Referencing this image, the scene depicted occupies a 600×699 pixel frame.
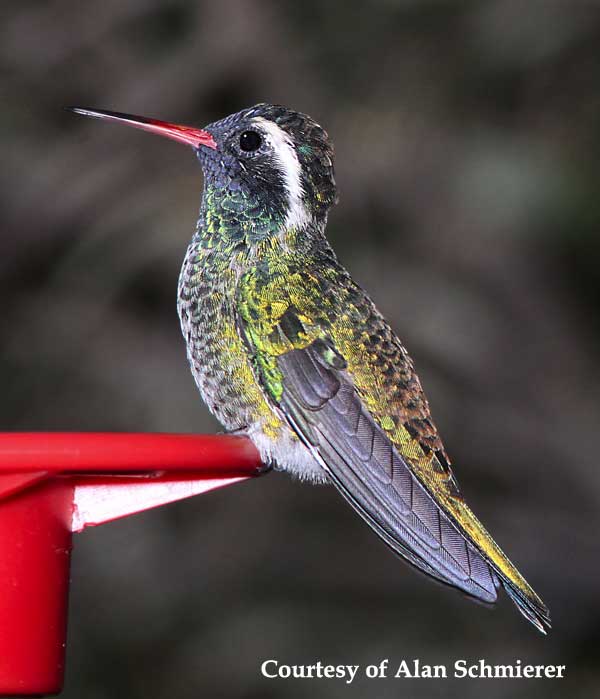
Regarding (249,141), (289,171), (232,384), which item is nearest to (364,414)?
(232,384)

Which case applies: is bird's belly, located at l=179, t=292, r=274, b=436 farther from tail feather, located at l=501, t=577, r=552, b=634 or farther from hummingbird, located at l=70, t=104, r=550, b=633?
tail feather, located at l=501, t=577, r=552, b=634

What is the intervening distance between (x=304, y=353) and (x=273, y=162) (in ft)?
2.00

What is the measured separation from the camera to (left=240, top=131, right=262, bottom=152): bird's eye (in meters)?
Answer: 3.29

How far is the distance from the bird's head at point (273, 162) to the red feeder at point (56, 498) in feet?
3.79

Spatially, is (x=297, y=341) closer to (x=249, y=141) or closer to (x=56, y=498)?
(x=249, y=141)

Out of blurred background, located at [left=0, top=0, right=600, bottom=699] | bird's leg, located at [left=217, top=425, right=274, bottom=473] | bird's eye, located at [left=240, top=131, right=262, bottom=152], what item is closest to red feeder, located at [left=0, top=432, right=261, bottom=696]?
bird's leg, located at [left=217, top=425, right=274, bottom=473]

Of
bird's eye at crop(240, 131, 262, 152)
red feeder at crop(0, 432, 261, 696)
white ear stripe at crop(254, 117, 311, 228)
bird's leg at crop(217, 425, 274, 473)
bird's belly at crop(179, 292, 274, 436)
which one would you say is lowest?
red feeder at crop(0, 432, 261, 696)

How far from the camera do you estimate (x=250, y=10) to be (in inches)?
198

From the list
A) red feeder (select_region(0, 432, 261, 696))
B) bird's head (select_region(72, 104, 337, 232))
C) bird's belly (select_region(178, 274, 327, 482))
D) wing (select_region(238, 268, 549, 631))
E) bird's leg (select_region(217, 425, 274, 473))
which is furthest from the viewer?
bird's head (select_region(72, 104, 337, 232))

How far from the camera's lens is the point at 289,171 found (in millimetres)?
3221

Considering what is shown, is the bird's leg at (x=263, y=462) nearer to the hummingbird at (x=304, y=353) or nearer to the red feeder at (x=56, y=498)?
the hummingbird at (x=304, y=353)

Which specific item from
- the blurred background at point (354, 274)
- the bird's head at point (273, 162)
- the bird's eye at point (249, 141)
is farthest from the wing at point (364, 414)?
the blurred background at point (354, 274)

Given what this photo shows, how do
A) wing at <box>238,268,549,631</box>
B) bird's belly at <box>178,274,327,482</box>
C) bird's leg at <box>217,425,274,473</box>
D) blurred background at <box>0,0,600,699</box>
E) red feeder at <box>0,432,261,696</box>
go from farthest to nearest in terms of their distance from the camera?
1. blurred background at <box>0,0,600,699</box>
2. bird's belly at <box>178,274,327,482</box>
3. bird's leg at <box>217,425,274,473</box>
4. wing at <box>238,268,549,631</box>
5. red feeder at <box>0,432,261,696</box>

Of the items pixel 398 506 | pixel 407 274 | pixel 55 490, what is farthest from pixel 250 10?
pixel 55 490
